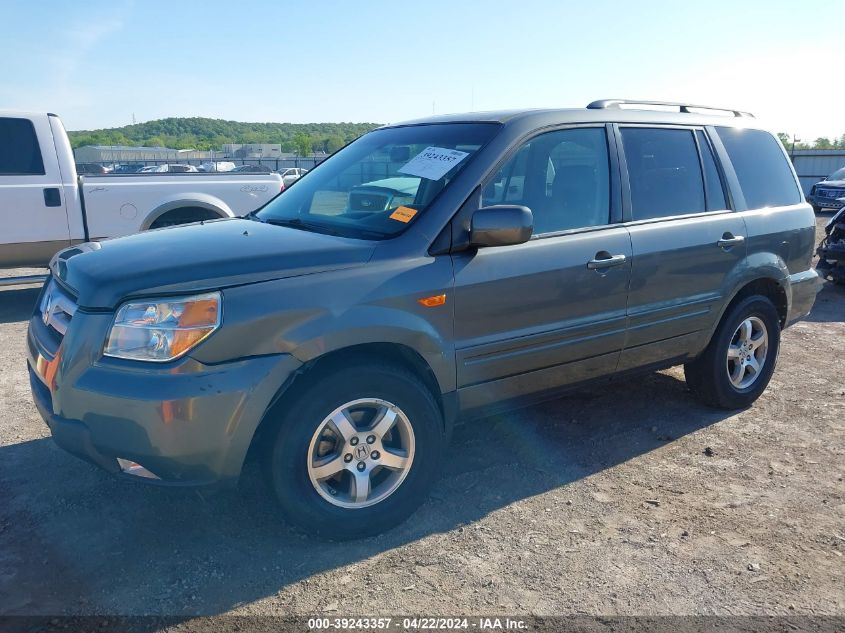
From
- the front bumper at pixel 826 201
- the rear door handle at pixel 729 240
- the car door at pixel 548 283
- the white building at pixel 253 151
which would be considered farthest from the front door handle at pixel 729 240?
the white building at pixel 253 151

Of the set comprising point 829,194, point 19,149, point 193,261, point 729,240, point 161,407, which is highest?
point 19,149

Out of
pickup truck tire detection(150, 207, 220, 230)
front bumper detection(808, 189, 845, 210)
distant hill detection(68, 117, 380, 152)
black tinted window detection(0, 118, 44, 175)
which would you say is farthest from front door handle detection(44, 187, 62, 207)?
distant hill detection(68, 117, 380, 152)

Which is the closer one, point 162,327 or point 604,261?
point 162,327

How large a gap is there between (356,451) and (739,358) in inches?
119

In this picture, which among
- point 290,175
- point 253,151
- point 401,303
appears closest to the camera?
point 401,303

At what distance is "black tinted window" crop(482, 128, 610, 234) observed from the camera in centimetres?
368

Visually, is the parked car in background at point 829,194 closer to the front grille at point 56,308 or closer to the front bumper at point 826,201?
the front bumper at point 826,201

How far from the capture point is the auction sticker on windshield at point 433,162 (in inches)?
138

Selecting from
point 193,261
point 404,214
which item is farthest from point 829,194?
point 193,261

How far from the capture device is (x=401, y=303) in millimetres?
3115

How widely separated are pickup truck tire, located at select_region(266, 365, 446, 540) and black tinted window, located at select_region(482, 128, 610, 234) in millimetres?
1113

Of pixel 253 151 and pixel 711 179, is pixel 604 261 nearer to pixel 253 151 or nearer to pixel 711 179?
pixel 711 179

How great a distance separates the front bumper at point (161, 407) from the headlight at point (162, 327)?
0.05m

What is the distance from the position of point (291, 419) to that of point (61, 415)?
95 centimetres
